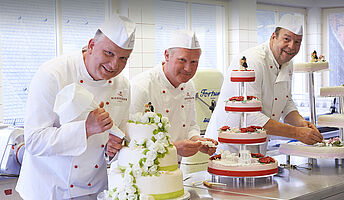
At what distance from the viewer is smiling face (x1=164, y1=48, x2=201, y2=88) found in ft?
7.79

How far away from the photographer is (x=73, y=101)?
1663mm

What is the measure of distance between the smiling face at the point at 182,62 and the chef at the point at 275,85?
1.48 ft

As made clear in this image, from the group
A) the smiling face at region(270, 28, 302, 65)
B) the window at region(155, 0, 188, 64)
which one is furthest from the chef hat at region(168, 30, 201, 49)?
the window at region(155, 0, 188, 64)

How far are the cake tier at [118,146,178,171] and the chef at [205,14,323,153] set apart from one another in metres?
0.92

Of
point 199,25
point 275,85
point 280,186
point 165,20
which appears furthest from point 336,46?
point 280,186

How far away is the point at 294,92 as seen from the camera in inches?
338

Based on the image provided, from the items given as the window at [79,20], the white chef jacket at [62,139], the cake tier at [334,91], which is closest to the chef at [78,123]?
the white chef jacket at [62,139]

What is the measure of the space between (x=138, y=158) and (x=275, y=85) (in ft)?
4.59

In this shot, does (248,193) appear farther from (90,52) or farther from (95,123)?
(90,52)

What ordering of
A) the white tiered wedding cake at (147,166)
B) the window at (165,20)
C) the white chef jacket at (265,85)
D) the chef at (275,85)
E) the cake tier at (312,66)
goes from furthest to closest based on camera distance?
the window at (165,20) < the cake tier at (312,66) < the white chef jacket at (265,85) < the chef at (275,85) < the white tiered wedding cake at (147,166)

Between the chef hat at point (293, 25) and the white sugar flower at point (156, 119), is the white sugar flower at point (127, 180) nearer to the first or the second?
the white sugar flower at point (156, 119)

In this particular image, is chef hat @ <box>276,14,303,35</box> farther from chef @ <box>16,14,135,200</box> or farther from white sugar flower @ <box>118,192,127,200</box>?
white sugar flower @ <box>118,192,127,200</box>

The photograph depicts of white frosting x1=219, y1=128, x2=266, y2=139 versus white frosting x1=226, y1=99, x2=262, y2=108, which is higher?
white frosting x1=226, y1=99, x2=262, y2=108

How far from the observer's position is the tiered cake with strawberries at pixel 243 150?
224 centimetres
